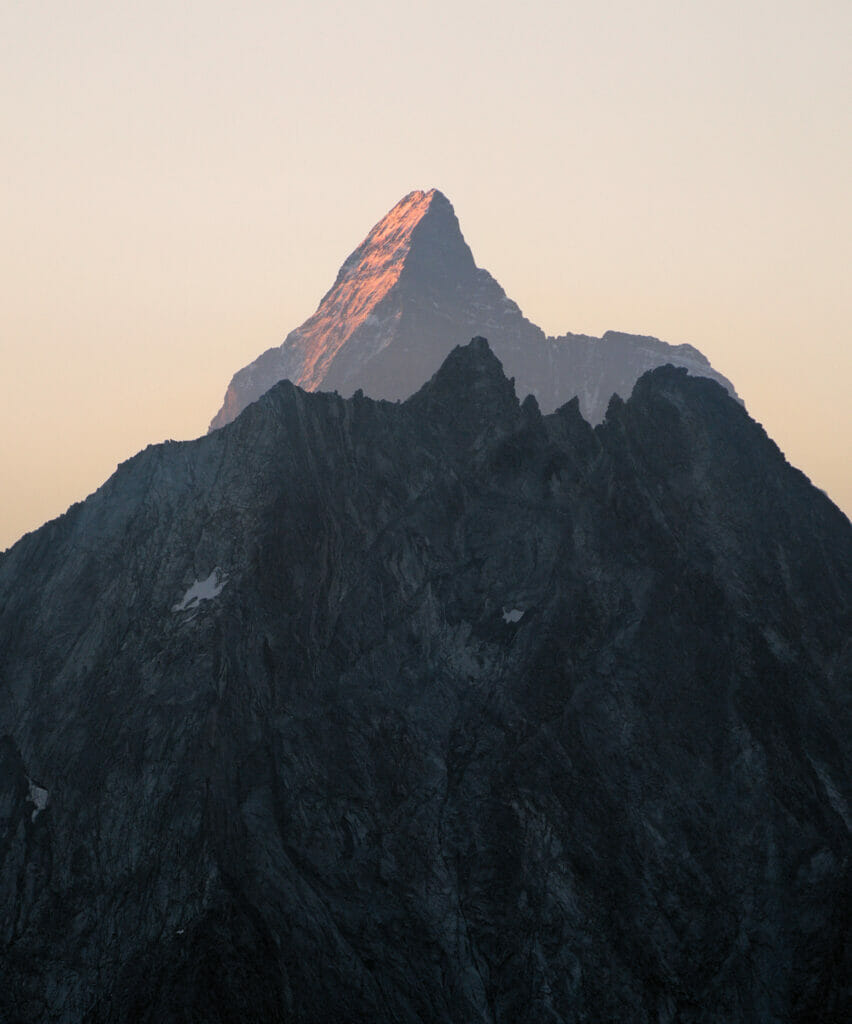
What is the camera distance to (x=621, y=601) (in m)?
98.4

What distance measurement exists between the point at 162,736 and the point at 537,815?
23066 mm

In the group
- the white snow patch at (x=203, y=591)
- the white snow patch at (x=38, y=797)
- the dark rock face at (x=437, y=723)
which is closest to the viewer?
the dark rock face at (x=437, y=723)

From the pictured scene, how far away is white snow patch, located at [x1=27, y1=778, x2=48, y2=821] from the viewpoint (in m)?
89.1

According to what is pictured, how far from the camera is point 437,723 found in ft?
307

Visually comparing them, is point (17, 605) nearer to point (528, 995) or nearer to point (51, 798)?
point (51, 798)

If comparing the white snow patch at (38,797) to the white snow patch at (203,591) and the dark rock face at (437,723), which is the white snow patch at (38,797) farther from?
the white snow patch at (203,591)

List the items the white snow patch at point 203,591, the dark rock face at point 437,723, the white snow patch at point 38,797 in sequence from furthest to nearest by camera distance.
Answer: the white snow patch at point 203,591, the white snow patch at point 38,797, the dark rock face at point 437,723

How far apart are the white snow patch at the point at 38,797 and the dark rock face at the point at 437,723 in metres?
0.29

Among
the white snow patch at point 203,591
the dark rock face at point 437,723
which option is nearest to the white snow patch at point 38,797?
the dark rock face at point 437,723

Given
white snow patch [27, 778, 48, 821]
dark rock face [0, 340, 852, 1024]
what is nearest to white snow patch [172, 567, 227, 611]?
dark rock face [0, 340, 852, 1024]

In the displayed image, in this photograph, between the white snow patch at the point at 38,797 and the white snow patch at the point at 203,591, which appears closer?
the white snow patch at the point at 38,797

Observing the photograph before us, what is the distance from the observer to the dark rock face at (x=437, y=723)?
83.2 meters

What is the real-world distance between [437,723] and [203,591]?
55.9 ft

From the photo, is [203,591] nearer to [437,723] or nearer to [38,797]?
[38,797]
